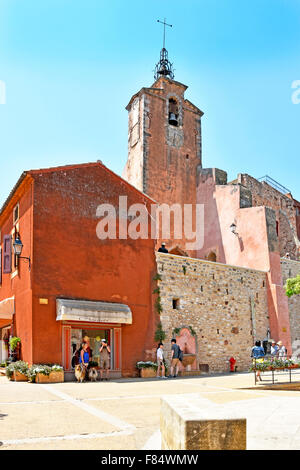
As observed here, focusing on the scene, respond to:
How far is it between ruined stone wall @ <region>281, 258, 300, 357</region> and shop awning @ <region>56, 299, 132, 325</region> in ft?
35.2

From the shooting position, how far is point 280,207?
3100 centimetres

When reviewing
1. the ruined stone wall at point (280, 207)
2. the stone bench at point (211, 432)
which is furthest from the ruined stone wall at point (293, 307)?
the stone bench at point (211, 432)

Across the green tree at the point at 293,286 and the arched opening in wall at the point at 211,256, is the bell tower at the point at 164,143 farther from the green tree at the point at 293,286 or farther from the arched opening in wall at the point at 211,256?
the green tree at the point at 293,286

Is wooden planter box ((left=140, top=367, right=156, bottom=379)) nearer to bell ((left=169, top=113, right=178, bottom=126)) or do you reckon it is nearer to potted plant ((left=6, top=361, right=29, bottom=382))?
potted plant ((left=6, top=361, right=29, bottom=382))

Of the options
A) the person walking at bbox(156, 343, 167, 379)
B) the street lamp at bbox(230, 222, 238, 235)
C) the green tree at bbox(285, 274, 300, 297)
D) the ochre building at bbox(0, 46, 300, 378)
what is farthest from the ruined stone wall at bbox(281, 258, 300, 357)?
the person walking at bbox(156, 343, 167, 379)

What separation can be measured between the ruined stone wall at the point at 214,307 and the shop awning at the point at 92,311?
2330 millimetres

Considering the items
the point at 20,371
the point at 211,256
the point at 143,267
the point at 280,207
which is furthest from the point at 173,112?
the point at 20,371

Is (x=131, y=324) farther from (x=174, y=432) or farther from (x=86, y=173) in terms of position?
(x=174, y=432)

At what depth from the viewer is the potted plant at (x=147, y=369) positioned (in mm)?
16391

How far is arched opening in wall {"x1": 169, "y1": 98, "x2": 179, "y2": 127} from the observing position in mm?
27297

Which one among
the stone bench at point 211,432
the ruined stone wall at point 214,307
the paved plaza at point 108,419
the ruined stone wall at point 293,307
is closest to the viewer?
the stone bench at point 211,432

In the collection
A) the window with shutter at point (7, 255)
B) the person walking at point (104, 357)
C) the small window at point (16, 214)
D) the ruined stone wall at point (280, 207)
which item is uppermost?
the ruined stone wall at point (280, 207)

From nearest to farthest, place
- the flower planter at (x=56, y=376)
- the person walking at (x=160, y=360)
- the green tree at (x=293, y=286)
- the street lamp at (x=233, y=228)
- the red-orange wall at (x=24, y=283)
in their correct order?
the flower planter at (x=56, y=376) < the red-orange wall at (x=24, y=283) < the person walking at (x=160, y=360) < the green tree at (x=293, y=286) < the street lamp at (x=233, y=228)
